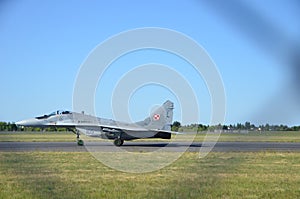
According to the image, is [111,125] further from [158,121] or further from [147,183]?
[147,183]

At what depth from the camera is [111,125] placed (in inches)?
1523

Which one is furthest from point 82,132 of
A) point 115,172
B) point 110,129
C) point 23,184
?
point 23,184

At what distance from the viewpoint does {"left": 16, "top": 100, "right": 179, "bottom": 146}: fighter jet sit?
3790 cm

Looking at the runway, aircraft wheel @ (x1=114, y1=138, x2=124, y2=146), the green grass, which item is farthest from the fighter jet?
the green grass

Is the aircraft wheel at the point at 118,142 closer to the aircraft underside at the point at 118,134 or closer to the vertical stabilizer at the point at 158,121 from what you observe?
the aircraft underside at the point at 118,134

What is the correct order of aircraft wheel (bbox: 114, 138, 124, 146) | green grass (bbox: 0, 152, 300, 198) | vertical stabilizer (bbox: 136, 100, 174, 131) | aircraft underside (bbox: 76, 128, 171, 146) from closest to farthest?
green grass (bbox: 0, 152, 300, 198)
aircraft wheel (bbox: 114, 138, 124, 146)
aircraft underside (bbox: 76, 128, 171, 146)
vertical stabilizer (bbox: 136, 100, 174, 131)

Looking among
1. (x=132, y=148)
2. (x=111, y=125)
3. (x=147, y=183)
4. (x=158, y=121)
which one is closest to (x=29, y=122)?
(x=111, y=125)

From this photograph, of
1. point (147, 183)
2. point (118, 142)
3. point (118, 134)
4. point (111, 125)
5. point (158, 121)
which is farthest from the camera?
point (158, 121)

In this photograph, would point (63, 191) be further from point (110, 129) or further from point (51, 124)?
point (51, 124)

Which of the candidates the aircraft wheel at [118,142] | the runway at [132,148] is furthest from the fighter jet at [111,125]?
the runway at [132,148]

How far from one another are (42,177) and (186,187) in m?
4.72

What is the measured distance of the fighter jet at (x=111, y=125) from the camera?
37.9 m

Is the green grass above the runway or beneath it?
beneath

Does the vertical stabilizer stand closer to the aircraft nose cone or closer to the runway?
the runway
